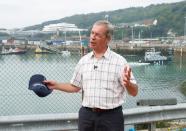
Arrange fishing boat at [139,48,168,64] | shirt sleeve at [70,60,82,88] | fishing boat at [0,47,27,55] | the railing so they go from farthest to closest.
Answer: fishing boat at [139,48,168,64] → fishing boat at [0,47,27,55] → the railing → shirt sleeve at [70,60,82,88]

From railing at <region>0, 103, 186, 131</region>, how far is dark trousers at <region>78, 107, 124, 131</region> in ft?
3.54

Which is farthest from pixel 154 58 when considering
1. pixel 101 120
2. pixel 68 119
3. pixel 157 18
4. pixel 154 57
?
pixel 101 120

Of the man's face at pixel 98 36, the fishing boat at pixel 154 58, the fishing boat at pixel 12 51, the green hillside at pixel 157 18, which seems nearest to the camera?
the man's face at pixel 98 36

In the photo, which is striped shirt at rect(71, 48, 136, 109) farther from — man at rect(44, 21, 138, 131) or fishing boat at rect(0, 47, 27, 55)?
fishing boat at rect(0, 47, 27, 55)

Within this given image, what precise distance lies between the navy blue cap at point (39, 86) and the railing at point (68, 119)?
999mm

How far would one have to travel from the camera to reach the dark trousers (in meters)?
3.93

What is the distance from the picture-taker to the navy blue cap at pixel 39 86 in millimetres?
3945

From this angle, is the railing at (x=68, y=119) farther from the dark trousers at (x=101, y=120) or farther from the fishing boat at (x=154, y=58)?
the fishing boat at (x=154, y=58)

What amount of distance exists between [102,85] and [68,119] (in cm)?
132

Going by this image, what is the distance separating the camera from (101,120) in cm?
392

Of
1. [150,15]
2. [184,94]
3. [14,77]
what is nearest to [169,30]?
[150,15]

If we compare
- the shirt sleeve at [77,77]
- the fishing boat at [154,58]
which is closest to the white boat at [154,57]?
the fishing boat at [154,58]

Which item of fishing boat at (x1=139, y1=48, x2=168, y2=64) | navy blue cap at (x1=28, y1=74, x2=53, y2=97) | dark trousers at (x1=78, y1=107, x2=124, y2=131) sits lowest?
fishing boat at (x1=139, y1=48, x2=168, y2=64)

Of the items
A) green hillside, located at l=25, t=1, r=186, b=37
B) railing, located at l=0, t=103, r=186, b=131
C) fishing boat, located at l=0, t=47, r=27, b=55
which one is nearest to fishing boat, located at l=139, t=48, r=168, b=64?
green hillside, located at l=25, t=1, r=186, b=37
